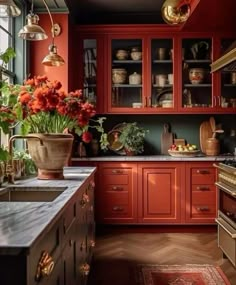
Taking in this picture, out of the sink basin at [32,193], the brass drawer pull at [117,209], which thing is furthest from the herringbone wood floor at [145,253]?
the sink basin at [32,193]

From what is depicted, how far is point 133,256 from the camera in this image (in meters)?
3.29

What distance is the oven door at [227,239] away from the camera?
2.79m

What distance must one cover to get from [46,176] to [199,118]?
2810 millimetres

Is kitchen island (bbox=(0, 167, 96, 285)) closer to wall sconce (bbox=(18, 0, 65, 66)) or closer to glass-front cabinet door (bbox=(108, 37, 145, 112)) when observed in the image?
wall sconce (bbox=(18, 0, 65, 66))

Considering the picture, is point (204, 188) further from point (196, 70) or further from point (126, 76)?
point (126, 76)

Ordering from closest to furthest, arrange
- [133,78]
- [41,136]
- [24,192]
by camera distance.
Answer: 1. [24,192]
2. [41,136]
3. [133,78]

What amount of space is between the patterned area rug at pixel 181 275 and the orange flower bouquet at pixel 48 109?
1.14 m

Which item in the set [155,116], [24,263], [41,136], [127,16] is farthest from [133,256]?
[127,16]

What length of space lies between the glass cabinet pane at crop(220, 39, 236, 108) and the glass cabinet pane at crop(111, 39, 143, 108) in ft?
3.10

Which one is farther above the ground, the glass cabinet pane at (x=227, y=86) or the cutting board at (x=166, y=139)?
the glass cabinet pane at (x=227, y=86)

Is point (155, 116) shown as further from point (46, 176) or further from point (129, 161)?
point (46, 176)

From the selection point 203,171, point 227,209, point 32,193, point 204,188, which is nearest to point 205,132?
point 203,171

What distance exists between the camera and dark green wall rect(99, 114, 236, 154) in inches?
186

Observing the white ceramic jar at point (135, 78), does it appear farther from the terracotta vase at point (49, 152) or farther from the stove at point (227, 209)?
the terracotta vase at point (49, 152)
